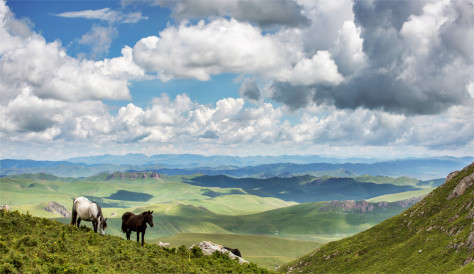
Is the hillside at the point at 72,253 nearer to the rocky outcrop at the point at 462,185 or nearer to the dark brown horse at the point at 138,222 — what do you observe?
the dark brown horse at the point at 138,222

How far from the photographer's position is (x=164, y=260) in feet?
123

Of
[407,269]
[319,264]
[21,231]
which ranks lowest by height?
[319,264]

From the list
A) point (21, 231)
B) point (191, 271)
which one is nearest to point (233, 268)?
point (191, 271)

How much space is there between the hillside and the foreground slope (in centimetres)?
8031

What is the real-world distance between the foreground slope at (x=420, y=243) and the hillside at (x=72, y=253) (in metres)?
80.3

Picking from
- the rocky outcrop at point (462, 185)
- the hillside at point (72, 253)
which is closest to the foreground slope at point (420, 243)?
the rocky outcrop at point (462, 185)

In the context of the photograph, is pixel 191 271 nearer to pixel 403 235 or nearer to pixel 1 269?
pixel 1 269

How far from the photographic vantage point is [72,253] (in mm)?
31609

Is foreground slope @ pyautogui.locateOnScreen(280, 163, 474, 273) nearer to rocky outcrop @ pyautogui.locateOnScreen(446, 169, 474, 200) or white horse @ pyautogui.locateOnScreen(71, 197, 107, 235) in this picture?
rocky outcrop @ pyautogui.locateOnScreen(446, 169, 474, 200)

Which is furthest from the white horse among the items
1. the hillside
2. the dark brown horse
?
the dark brown horse

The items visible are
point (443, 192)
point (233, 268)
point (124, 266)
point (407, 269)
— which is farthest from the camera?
point (443, 192)

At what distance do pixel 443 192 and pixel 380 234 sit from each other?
1319 inches

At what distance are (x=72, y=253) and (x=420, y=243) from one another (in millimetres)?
125424

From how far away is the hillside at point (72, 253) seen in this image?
2706 centimetres
